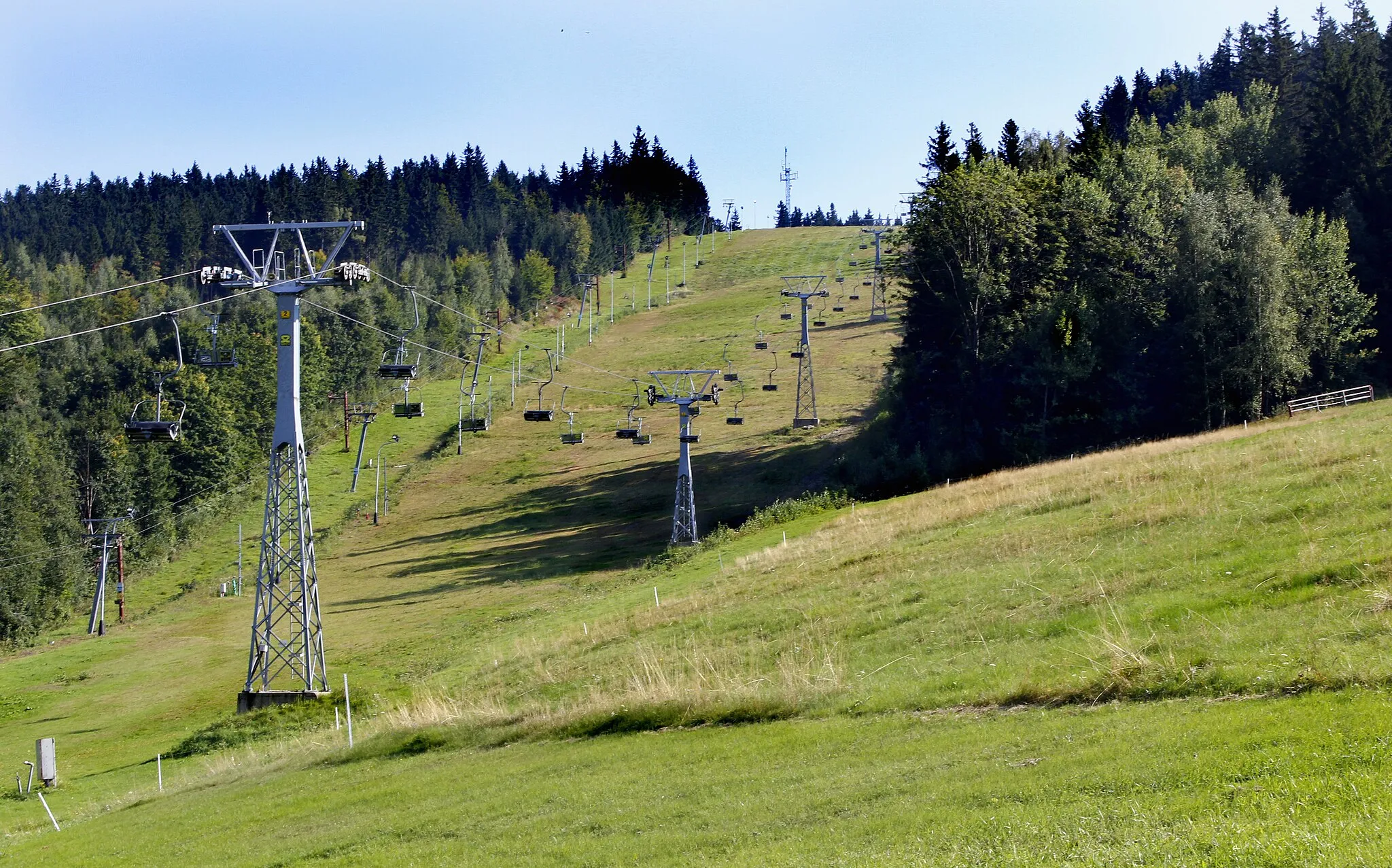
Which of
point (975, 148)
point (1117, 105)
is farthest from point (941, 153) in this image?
point (1117, 105)

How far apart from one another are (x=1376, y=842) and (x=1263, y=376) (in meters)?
65.3

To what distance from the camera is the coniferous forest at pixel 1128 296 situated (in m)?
71.1

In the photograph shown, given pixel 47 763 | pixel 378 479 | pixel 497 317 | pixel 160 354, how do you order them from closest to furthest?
1. pixel 47 763
2. pixel 378 479
3. pixel 160 354
4. pixel 497 317

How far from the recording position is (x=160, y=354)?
143 m

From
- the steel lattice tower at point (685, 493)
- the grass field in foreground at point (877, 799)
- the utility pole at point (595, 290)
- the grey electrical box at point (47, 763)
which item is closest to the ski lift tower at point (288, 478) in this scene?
the grey electrical box at point (47, 763)

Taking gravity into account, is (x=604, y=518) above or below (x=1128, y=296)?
below

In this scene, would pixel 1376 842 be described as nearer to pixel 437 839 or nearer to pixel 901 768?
pixel 901 768

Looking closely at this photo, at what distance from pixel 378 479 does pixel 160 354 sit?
2416 inches

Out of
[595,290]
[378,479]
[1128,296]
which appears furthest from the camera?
[595,290]

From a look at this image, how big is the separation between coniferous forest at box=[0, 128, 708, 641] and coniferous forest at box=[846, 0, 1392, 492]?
5610 centimetres

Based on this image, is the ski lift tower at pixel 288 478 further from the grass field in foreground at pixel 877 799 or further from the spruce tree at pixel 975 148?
the spruce tree at pixel 975 148

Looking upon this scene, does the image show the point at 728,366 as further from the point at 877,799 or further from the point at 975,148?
the point at 877,799

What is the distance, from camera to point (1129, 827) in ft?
37.7

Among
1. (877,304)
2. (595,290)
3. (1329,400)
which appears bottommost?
(1329,400)
